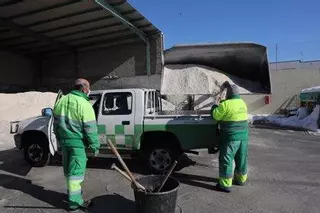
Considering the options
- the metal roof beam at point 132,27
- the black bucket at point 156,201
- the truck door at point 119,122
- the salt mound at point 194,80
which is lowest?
the black bucket at point 156,201

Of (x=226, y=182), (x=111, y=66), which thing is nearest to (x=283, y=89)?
(x=111, y=66)

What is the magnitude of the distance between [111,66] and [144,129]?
372 inches

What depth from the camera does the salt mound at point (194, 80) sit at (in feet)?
35.0

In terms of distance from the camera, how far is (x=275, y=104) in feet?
85.7

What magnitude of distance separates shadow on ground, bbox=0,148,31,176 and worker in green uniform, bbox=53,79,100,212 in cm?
286

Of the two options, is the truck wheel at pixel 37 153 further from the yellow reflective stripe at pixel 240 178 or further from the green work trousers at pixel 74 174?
the yellow reflective stripe at pixel 240 178

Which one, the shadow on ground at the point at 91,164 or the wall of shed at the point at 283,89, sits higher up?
the wall of shed at the point at 283,89

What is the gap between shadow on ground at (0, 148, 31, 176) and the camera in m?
8.04

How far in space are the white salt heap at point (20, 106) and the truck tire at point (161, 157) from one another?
824 centimetres

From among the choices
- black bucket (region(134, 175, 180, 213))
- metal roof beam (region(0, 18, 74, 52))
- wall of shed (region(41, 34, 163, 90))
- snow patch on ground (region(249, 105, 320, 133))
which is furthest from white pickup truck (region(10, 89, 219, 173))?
snow patch on ground (region(249, 105, 320, 133))

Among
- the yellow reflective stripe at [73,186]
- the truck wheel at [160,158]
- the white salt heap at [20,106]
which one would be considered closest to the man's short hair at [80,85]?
the yellow reflective stripe at [73,186]

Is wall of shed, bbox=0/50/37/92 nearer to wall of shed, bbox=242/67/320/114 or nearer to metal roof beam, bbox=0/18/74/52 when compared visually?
metal roof beam, bbox=0/18/74/52

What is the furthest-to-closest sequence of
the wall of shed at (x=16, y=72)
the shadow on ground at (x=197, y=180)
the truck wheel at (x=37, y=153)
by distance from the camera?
the wall of shed at (x=16, y=72) → the truck wheel at (x=37, y=153) → the shadow on ground at (x=197, y=180)

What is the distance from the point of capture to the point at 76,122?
17.6 feet
